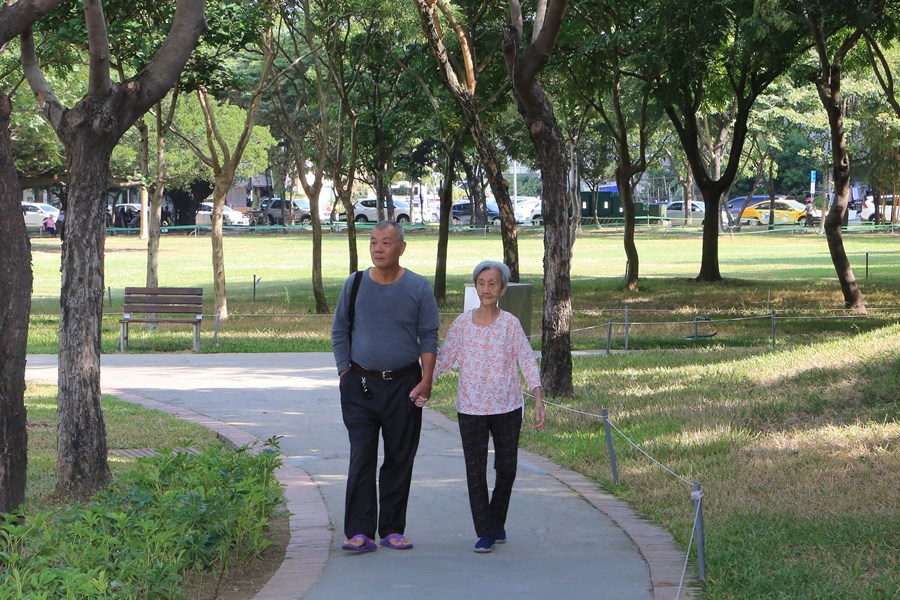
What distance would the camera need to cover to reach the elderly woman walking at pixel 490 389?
6.66 meters

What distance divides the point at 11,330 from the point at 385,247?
80.8 inches

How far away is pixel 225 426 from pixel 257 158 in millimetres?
53470

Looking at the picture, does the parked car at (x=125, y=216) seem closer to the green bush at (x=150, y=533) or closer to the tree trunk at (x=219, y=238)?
the tree trunk at (x=219, y=238)

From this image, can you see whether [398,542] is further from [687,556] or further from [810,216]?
[810,216]

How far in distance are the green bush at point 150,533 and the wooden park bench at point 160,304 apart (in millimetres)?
10300

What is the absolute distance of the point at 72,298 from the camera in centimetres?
770

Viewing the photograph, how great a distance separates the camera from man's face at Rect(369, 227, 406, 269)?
6527 millimetres

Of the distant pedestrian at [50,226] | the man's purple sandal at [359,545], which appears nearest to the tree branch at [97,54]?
→ the man's purple sandal at [359,545]

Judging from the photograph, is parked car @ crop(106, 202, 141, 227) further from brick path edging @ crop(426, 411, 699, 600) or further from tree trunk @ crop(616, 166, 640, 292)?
brick path edging @ crop(426, 411, 699, 600)

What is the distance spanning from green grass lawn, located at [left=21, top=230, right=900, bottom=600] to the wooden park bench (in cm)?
46

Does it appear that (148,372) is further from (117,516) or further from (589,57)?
(589,57)

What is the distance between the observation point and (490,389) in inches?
263

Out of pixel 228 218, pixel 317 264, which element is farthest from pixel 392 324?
pixel 228 218

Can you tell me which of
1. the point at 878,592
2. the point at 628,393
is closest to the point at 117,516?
the point at 878,592
